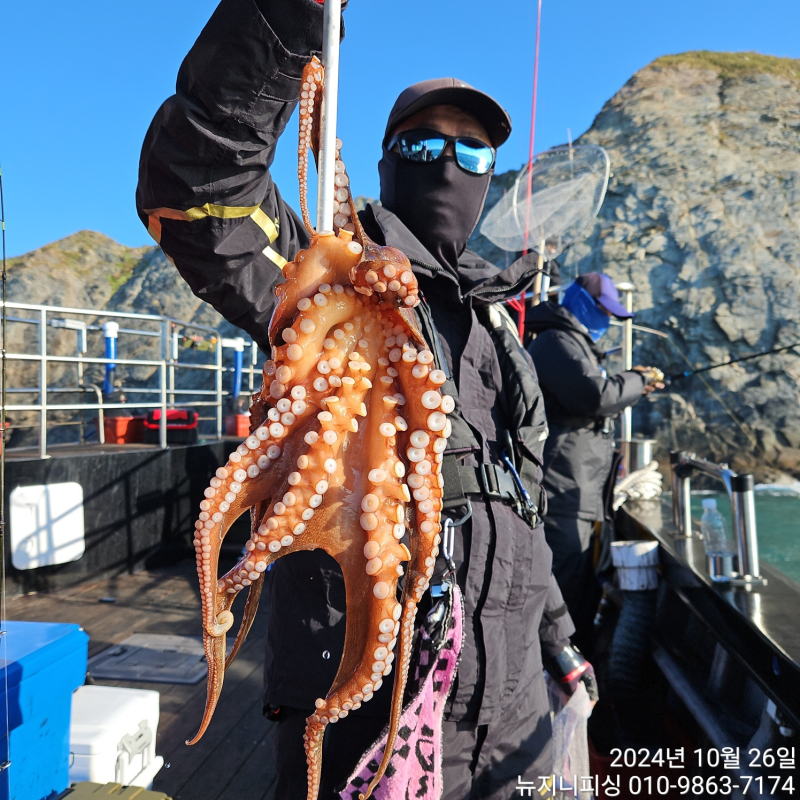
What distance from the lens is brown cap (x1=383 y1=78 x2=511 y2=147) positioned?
66.0 inches

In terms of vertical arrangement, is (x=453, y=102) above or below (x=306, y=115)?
above

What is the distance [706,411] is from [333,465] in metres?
23.7

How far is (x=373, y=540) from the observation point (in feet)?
3.01

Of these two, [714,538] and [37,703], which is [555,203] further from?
[37,703]

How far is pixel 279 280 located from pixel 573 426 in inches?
113

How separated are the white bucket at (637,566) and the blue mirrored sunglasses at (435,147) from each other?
337 cm

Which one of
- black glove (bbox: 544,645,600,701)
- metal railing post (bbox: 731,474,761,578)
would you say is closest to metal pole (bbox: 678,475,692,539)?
metal railing post (bbox: 731,474,761,578)

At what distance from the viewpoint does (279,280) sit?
5.15 ft

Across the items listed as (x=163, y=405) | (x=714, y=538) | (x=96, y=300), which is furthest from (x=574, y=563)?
(x=96, y=300)

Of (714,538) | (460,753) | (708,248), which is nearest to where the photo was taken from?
(460,753)

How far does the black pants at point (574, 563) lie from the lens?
3.90 m

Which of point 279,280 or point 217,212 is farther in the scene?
point 279,280

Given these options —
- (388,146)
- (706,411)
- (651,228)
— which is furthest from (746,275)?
(388,146)

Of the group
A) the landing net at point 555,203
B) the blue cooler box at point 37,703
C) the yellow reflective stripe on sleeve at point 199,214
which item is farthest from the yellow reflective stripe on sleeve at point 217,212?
the landing net at point 555,203
